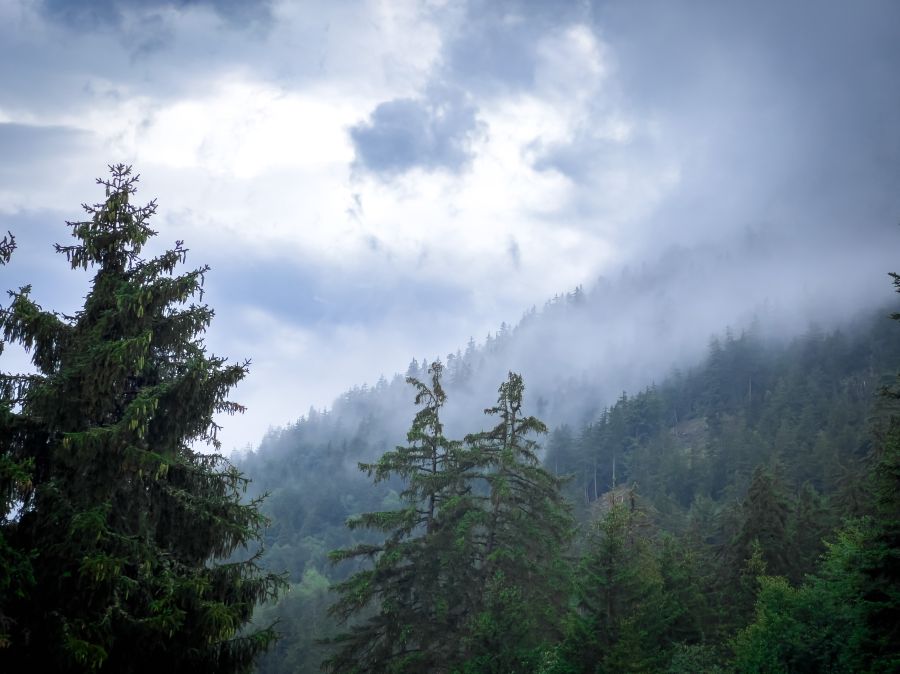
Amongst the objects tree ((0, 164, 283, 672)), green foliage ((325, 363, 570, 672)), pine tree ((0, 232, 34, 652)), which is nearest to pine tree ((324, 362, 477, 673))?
green foliage ((325, 363, 570, 672))

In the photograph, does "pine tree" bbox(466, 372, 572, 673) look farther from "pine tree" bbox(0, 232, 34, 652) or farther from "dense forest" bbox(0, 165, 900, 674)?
"pine tree" bbox(0, 232, 34, 652)

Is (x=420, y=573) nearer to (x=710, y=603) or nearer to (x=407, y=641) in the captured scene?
(x=407, y=641)

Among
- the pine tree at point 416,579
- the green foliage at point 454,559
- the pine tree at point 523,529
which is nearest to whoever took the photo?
the green foliage at point 454,559

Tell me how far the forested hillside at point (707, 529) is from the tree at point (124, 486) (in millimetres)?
2433

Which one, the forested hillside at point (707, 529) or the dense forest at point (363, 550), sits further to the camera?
the forested hillside at point (707, 529)

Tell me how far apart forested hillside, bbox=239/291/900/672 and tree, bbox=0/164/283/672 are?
7.98 ft

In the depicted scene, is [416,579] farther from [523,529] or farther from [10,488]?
[10,488]

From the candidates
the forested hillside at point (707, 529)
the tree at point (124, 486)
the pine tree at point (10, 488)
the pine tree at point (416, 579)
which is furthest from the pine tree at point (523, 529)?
the pine tree at point (10, 488)

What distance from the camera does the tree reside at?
9922mm

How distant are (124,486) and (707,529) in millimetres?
54962

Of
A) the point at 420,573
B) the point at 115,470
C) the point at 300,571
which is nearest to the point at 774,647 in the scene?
the point at 420,573

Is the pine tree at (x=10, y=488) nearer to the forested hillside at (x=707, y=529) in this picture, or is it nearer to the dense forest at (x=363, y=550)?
the dense forest at (x=363, y=550)

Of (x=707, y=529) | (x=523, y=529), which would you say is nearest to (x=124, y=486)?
(x=523, y=529)

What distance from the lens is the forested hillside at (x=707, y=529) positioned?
746 inches
